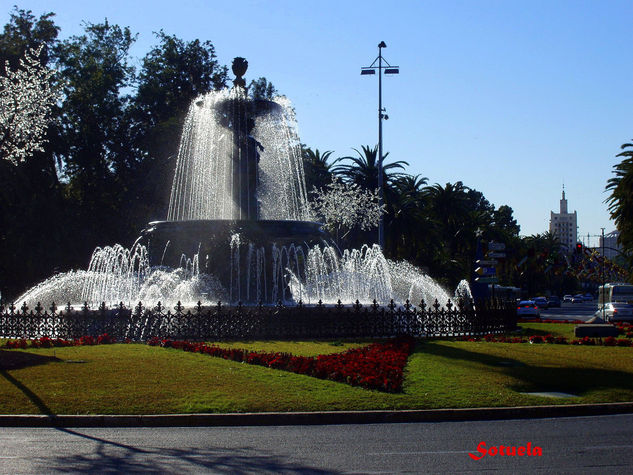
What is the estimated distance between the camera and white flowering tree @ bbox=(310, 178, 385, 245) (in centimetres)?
5747

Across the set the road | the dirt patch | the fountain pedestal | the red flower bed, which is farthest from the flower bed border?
the road

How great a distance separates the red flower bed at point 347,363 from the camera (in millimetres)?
12828

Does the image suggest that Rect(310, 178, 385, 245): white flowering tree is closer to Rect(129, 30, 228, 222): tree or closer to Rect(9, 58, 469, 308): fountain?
Rect(129, 30, 228, 222): tree

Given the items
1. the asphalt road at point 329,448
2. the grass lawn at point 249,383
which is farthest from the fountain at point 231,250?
the asphalt road at point 329,448

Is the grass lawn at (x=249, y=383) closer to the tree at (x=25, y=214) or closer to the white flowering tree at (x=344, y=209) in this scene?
the tree at (x=25, y=214)

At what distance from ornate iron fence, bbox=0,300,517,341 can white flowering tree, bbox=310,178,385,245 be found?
3528cm

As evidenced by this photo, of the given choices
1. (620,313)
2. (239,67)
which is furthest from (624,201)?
(239,67)

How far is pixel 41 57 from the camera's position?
48.6m

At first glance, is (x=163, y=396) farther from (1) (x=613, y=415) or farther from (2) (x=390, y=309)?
(2) (x=390, y=309)

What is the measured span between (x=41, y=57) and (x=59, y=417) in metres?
42.7

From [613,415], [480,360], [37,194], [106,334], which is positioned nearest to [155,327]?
[106,334]
